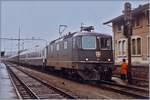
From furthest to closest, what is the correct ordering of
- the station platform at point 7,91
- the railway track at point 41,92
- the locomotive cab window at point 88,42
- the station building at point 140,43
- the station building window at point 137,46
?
1. the station building window at point 137,46
2. the station building at point 140,43
3. the locomotive cab window at point 88,42
4. the railway track at point 41,92
5. the station platform at point 7,91

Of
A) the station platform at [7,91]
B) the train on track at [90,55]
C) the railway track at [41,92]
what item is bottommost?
the railway track at [41,92]

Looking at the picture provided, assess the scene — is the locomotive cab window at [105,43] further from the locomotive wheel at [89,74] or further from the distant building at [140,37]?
the distant building at [140,37]

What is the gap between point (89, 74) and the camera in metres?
22.7

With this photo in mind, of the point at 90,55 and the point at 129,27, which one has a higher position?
the point at 129,27

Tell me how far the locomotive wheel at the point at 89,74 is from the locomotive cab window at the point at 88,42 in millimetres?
1401

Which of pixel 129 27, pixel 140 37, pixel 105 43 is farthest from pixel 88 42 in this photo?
pixel 140 37

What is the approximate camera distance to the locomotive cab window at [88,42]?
75.7 ft

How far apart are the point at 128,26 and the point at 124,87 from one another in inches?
151

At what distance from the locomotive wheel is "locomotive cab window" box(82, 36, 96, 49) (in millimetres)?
1401

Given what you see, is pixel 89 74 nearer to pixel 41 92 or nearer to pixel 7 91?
pixel 41 92

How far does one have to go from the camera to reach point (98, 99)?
15.1 meters

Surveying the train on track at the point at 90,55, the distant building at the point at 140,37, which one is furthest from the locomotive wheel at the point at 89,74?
the distant building at the point at 140,37

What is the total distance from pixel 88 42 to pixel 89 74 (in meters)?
1.88

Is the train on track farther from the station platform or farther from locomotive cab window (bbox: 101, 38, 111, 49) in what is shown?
the station platform
